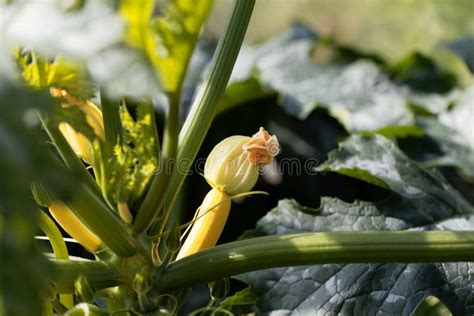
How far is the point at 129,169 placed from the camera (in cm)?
70

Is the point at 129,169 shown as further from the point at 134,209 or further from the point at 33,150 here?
the point at 33,150

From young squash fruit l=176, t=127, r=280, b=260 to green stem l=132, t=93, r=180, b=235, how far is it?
13 centimetres

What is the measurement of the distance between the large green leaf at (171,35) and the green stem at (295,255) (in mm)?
234

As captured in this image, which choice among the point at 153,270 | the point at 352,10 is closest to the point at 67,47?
the point at 153,270

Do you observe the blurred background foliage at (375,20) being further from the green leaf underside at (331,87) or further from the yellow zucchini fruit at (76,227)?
the yellow zucchini fruit at (76,227)

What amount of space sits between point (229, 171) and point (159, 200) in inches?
7.1

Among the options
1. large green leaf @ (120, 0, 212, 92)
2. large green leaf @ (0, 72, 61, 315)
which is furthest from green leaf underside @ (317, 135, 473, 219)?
large green leaf @ (0, 72, 61, 315)

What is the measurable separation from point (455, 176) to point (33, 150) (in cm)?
138

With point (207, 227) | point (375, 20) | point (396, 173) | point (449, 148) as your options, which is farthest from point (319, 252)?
point (375, 20)

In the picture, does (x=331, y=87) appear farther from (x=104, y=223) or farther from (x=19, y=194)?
(x=19, y=194)

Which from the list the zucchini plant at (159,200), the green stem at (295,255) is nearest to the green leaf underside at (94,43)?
the zucchini plant at (159,200)

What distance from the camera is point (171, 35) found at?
579mm

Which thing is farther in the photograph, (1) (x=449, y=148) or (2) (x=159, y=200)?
(1) (x=449, y=148)

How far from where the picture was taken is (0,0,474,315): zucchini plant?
0.51 m
